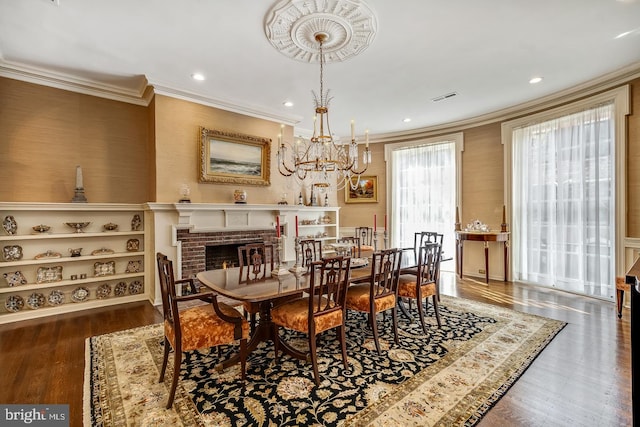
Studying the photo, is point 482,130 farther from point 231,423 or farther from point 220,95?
point 231,423

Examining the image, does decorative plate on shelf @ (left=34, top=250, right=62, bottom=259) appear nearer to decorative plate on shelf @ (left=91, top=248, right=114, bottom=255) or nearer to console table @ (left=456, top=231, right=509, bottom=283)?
decorative plate on shelf @ (left=91, top=248, right=114, bottom=255)

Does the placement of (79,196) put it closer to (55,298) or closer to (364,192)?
(55,298)

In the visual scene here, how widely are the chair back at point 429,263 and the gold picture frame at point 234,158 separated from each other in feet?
9.86

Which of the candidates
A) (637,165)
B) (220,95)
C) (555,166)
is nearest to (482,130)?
(555,166)

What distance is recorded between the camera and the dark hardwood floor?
185cm

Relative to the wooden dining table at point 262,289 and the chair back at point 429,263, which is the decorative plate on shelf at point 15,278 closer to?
the wooden dining table at point 262,289

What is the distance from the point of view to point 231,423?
1.76 m

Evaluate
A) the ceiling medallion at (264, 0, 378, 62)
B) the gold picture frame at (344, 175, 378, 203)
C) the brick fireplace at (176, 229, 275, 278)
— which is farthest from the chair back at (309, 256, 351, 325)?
the gold picture frame at (344, 175, 378, 203)

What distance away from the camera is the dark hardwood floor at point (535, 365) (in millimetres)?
1850

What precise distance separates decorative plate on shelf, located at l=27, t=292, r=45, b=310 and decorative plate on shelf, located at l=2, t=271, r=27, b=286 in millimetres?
190

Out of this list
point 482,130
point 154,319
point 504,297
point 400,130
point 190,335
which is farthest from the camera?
A: point 400,130

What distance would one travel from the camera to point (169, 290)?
204 cm

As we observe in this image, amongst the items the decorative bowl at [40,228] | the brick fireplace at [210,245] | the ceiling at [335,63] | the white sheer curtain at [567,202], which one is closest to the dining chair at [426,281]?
the ceiling at [335,63]

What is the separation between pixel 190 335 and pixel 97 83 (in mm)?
3885
